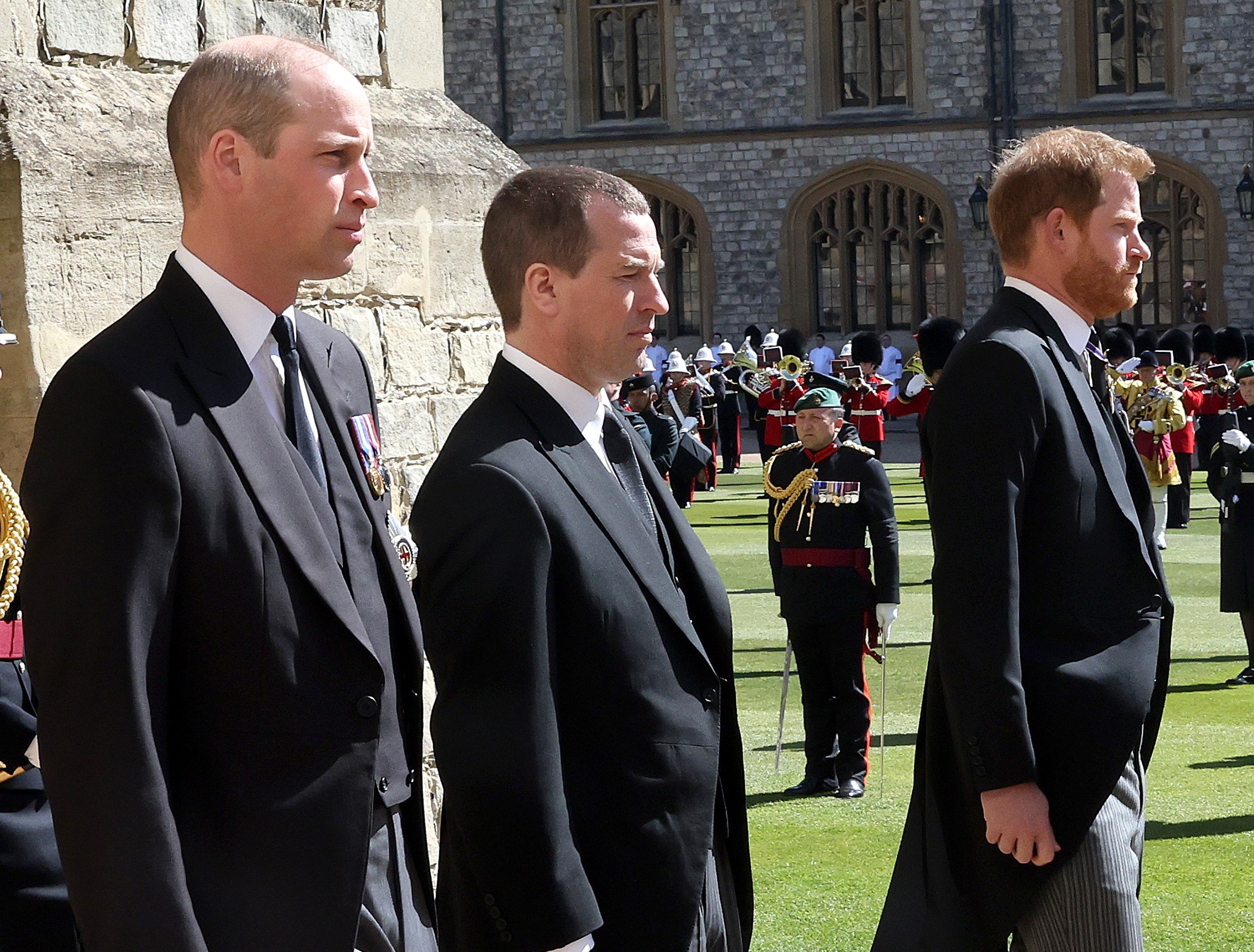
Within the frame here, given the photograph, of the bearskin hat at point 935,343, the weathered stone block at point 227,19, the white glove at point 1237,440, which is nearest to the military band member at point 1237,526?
the white glove at point 1237,440

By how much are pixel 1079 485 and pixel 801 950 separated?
95.4 inches

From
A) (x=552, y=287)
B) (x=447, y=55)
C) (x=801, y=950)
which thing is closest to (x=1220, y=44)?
(x=447, y=55)

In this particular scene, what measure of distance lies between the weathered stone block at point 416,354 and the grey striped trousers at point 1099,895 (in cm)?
229

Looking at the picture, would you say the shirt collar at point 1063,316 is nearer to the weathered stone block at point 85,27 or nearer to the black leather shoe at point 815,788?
the weathered stone block at point 85,27

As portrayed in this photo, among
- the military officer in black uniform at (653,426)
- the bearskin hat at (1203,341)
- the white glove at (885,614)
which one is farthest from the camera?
the bearskin hat at (1203,341)

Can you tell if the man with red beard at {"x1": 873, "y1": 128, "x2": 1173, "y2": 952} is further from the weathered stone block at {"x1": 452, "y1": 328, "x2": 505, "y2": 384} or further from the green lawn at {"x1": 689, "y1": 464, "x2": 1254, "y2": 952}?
the green lawn at {"x1": 689, "y1": 464, "x2": 1254, "y2": 952}

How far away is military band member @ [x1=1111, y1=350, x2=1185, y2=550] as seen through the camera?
47.6ft

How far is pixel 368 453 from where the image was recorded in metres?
2.53

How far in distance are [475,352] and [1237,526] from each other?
5953 millimetres

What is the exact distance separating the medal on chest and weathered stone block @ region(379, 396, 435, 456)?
2052mm

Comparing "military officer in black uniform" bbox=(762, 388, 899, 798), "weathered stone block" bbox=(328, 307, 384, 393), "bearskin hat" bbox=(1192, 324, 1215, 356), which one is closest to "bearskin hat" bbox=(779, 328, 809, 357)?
"bearskin hat" bbox=(1192, 324, 1215, 356)

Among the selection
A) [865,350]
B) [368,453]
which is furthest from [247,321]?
[865,350]

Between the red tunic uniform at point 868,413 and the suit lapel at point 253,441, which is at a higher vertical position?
the suit lapel at point 253,441

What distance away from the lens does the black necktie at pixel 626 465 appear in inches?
107
